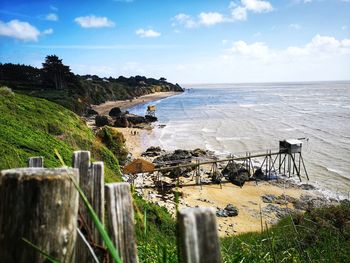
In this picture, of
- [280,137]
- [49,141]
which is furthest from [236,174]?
[49,141]

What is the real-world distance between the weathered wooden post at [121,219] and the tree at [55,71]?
73361 mm

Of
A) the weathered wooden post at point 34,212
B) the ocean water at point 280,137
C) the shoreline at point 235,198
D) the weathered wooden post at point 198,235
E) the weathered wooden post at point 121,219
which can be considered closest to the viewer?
the weathered wooden post at point 198,235

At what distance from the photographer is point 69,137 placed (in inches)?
592

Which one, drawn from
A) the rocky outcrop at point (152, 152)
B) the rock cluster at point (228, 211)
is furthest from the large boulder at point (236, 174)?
the rocky outcrop at point (152, 152)

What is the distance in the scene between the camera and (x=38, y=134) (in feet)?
37.0

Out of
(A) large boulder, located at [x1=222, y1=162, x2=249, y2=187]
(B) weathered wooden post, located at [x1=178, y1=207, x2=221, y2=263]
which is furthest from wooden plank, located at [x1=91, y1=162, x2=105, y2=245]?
(A) large boulder, located at [x1=222, y1=162, x2=249, y2=187]

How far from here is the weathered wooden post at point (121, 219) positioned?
1.50 meters

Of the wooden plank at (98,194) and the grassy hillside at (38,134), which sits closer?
the wooden plank at (98,194)

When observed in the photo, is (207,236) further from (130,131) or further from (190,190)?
(130,131)

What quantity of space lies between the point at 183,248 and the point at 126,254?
548 millimetres

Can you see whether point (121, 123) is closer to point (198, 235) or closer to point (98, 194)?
point (98, 194)

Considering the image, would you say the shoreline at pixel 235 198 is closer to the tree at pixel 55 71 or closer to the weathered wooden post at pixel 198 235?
the weathered wooden post at pixel 198 235

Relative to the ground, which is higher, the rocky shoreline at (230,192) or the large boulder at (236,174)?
the large boulder at (236,174)

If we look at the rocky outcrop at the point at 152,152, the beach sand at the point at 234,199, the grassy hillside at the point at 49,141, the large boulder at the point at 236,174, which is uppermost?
the grassy hillside at the point at 49,141
